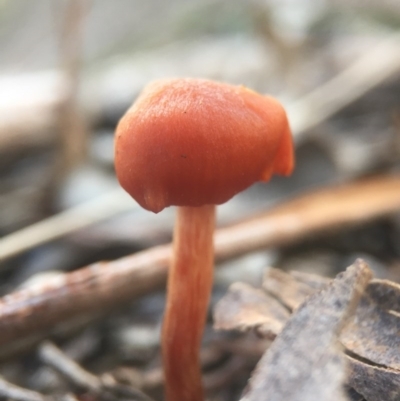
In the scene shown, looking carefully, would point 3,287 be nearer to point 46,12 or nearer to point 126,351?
point 126,351

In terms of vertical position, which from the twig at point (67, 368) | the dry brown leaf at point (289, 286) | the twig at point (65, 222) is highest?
the twig at point (65, 222)

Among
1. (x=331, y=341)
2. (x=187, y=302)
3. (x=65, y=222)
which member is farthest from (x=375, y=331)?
(x=65, y=222)

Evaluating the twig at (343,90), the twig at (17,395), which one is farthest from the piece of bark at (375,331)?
the twig at (343,90)

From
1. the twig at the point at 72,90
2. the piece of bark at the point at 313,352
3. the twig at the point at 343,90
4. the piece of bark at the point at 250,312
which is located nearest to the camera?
the piece of bark at the point at 313,352

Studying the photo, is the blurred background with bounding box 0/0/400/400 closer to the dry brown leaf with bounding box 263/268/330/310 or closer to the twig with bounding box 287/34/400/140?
the twig with bounding box 287/34/400/140

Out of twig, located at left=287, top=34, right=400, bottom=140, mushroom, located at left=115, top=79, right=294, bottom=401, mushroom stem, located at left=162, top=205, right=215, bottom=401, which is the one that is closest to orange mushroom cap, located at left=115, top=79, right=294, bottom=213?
mushroom, located at left=115, top=79, right=294, bottom=401

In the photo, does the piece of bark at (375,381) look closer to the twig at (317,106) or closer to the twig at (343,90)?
the twig at (317,106)
